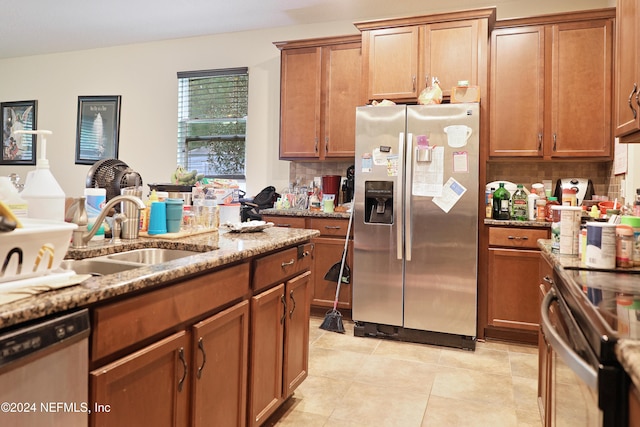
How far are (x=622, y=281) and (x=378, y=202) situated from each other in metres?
2.15

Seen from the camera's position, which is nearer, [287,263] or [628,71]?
[628,71]

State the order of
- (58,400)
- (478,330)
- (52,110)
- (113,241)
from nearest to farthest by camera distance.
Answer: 1. (58,400)
2. (113,241)
3. (478,330)
4. (52,110)

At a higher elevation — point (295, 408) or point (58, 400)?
point (58, 400)

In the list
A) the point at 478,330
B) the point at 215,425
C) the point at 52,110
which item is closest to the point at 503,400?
the point at 478,330

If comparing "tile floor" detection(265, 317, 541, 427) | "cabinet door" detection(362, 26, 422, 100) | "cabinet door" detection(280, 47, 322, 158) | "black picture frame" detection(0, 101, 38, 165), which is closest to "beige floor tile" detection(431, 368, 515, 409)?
"tile floor" detection(265, 317, 541, 427)

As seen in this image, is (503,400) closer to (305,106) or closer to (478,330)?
(478,330)

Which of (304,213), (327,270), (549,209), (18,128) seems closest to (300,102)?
(304,213)

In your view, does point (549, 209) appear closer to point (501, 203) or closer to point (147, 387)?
point (501, 203)

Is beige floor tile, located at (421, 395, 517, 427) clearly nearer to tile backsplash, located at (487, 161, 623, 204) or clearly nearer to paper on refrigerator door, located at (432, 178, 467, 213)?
paper on refrigerator door, located at (432, 178, 467, 213)

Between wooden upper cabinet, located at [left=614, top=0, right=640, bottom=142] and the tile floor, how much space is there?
1.45 meters

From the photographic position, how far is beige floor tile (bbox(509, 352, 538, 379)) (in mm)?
2748

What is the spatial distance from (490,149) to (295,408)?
252 cm

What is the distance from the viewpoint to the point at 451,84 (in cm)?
348

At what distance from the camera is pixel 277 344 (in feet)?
6.58
